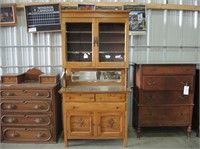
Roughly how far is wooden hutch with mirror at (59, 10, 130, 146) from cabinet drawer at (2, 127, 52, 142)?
1.12 feet

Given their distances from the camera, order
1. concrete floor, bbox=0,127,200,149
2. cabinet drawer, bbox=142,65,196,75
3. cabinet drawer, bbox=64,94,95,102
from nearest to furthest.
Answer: cabinet drawer, bbox=64,94,95,102
concrete floor, bbox=0,127,200,149
cabinet drawer, bbox=142,65,196,75

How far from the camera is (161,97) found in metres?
3.02

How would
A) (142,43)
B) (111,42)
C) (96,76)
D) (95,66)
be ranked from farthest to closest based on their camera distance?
(142,43), (96,76), (111,42), (95,66)

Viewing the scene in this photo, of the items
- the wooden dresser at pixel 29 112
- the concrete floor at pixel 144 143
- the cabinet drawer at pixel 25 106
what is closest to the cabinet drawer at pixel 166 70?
the concrete floor at pixel 144 143

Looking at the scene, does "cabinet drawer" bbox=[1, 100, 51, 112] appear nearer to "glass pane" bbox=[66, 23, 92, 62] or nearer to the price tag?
"glass pane" bbox=[66, 23, 92, 62]

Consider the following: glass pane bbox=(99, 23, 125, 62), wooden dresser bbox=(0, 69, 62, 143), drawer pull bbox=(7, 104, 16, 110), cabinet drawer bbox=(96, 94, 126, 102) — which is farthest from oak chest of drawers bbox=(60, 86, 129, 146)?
drawer pull bbox=(7, 104, 16, 110)

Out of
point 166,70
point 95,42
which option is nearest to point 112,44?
point 95,42

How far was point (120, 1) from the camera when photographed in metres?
3.36

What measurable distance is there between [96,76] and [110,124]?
76 centimetres

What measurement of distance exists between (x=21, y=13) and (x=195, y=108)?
331 centimetres

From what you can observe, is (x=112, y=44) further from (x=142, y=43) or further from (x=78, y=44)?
(x=142, y=43)

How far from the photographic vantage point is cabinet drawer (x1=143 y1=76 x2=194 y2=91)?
2.96 meters

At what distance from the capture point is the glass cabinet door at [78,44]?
2855 mm

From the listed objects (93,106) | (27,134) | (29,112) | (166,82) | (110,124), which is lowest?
(27,134)
